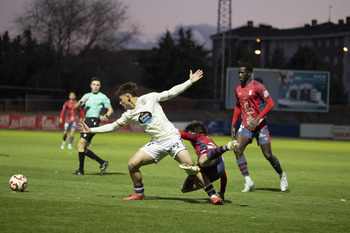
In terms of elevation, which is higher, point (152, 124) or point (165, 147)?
point (152, 124)

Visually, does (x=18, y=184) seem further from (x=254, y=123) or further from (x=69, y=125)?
(x=69, y=125)

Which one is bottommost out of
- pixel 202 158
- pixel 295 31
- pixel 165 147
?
pixel 202 158

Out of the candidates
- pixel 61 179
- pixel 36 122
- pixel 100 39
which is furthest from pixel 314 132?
pixel 61 179

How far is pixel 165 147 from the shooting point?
30.1ft

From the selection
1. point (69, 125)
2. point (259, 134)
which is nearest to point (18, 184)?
point (259, 134)

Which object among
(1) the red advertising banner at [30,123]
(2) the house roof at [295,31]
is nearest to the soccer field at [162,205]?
(1) the red advertising banner at [30,123]

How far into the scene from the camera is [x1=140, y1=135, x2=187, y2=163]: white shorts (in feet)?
29.9

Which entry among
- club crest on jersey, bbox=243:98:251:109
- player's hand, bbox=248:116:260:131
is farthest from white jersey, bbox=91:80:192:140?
club crest on jersey, bbox=243:98:251:109

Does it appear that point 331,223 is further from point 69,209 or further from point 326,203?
point 69,209

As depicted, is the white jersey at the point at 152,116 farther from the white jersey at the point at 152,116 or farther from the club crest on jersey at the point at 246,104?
the club crest on jersey at the point at 246,104

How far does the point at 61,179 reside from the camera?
497 inches

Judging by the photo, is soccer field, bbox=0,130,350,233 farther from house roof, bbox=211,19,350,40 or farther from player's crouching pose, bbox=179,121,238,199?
house roof, bbox=211,19,350,40

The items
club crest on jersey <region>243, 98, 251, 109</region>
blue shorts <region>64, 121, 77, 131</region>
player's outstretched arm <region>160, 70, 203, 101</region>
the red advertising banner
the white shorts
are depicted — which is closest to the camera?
player's outstretched arm <region>160, 70, 203, 101</region>

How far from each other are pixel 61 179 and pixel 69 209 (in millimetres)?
4480
